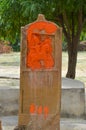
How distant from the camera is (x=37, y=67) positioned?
529 centimetres

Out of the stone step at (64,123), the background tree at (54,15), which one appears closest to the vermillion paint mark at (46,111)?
the stone step at (64,123)

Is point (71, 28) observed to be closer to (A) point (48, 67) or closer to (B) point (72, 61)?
(B) point (72, 61)

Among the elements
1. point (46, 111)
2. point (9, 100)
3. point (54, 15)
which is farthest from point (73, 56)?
point (46, 111)

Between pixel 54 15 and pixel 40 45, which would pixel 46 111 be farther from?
pixel 54 15

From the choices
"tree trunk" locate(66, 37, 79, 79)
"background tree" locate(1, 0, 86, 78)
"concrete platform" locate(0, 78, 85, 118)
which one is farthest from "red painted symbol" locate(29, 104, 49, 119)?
"tree trunk" locate(66, 37, 79, 79)

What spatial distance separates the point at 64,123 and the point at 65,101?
748 mm

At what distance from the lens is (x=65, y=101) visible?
7.77m

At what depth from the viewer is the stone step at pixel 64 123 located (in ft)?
22.0

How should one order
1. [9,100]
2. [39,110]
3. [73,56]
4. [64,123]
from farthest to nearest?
[73,56] < [9,100] < [64,123] < [39,110]

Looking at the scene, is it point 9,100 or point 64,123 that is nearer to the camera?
point 64,123

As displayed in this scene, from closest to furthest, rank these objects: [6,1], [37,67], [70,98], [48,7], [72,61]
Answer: [37,67] < [70,98] < [48,7] < [6,1] < [72,61]

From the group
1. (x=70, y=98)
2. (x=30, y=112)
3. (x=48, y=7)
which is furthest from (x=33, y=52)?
(x=48, y=7)

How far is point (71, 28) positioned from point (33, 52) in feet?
19.9

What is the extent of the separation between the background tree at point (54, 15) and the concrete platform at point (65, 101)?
2005 mm
